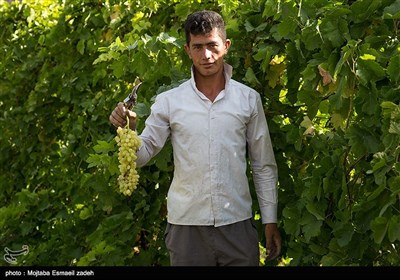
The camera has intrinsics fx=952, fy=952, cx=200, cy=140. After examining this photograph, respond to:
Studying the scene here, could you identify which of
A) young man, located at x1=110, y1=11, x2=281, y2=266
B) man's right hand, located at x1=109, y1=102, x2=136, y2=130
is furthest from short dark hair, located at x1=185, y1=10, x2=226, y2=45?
man's right hand, located at x1=109, y1=102, x2=136, y2=130

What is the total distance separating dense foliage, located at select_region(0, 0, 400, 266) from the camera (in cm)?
296

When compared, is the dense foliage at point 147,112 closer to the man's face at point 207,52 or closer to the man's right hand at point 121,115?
the man's face at point 207,52

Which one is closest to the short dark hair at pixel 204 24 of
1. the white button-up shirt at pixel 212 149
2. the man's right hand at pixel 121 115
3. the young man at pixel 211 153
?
the young man at pixel 211 153

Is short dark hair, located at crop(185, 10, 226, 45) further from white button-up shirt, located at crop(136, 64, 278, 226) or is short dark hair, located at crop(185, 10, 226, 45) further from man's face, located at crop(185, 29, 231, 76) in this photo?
white button-up shirt, located at crop(136, 64, 278, 226)

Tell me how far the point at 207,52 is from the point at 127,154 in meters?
0.47

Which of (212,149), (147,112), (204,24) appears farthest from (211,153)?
(147,112)

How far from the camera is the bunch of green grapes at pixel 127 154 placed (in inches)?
119

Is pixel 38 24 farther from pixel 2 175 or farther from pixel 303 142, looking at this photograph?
pixel 303 142

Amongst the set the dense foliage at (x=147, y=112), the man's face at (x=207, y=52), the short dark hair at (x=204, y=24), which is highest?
the short dark hair at (x=204, y=24)

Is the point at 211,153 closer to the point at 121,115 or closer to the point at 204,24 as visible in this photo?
the point at 121,115

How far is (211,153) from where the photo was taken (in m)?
3.15

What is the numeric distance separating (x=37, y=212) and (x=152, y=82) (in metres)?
1.46

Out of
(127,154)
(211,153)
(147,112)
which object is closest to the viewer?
(127,154)
